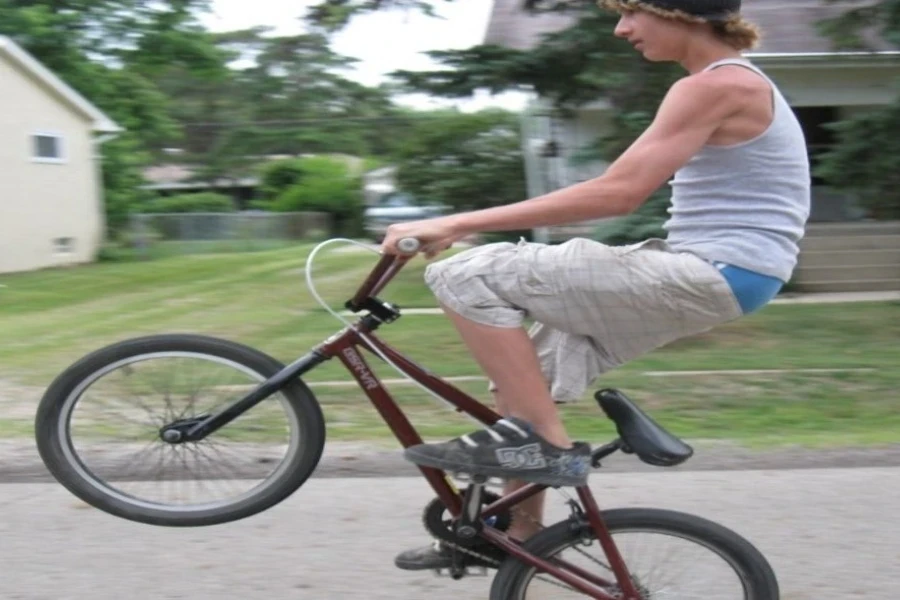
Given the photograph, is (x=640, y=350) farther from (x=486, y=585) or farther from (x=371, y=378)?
(x=486, y=585)

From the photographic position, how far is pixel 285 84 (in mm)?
45625

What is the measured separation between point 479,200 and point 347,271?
2.88 m

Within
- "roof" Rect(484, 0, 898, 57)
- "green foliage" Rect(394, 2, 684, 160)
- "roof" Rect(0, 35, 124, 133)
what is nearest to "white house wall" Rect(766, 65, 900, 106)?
"roof" Rect(484, 0, 898, 57)

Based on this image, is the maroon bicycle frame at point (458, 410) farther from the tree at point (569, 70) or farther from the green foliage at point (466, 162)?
the green foliage at point (466, 162)

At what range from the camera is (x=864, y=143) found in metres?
10.4

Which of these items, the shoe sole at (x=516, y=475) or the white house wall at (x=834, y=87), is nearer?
the shoe sole at (x=516, y=475)

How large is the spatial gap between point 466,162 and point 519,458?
38.0 feet

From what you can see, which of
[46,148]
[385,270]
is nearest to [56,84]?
[46,148]

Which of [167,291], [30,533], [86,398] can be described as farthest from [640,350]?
[167,291]

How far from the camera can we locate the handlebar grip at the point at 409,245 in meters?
2.98

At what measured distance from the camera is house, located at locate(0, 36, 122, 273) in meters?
20.4

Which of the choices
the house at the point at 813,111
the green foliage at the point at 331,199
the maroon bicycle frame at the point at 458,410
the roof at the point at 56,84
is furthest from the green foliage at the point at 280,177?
the maroon bicycle frame at the point at 458,410

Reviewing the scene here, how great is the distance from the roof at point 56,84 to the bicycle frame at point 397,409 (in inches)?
713

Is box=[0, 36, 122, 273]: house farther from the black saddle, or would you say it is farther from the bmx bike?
the black saddle
